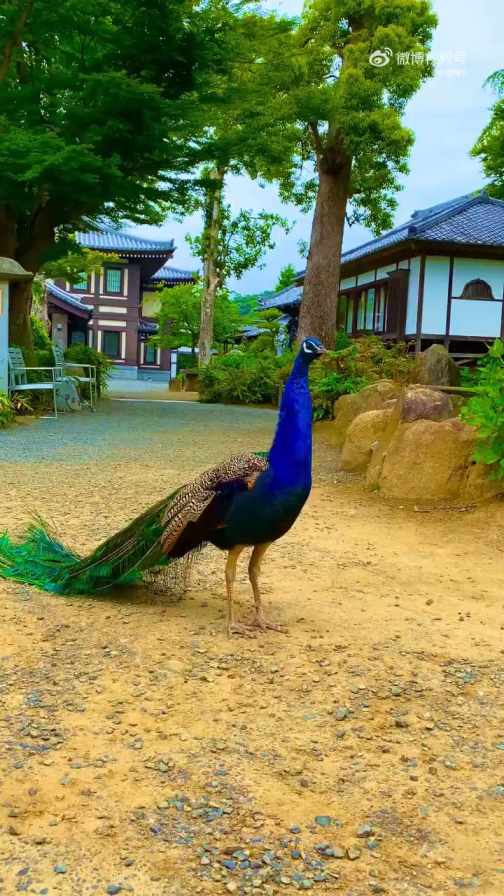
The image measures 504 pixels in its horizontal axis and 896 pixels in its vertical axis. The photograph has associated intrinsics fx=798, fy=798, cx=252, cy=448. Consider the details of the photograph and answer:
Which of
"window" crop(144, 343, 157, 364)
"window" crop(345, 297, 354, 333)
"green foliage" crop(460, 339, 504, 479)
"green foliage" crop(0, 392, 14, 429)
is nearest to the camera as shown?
"green foliage" crop(460, 339, 504, 479)

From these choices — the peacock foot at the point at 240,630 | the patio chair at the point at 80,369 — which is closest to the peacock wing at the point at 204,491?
the peacock foot at the point at 240,630

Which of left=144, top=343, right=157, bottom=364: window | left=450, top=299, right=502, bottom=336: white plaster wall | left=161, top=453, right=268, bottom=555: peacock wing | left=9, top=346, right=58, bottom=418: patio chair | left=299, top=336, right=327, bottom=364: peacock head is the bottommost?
left=161, top=453, right=268, bottom=555: peacock wing

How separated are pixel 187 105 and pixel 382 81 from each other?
442cm

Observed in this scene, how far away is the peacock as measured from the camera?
11.3ft

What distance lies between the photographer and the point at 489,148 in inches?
780

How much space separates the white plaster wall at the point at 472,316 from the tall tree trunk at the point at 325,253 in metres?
2.77

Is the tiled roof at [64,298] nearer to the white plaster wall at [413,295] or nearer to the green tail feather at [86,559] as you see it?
the white plaster wall at [413,295]

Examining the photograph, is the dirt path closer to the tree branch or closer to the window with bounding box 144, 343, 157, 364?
the tree branch

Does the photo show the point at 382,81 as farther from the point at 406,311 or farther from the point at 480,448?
the point at 480,448

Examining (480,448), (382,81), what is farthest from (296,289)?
(480,448)

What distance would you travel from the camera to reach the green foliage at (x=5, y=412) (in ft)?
38.6

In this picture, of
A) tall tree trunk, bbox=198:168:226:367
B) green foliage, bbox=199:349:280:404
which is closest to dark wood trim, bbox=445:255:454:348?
green foliage, bbox=199:349:280:404

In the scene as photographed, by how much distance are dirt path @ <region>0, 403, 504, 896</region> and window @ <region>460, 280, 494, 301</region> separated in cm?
1418

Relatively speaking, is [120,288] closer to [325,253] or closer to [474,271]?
[325,253]
